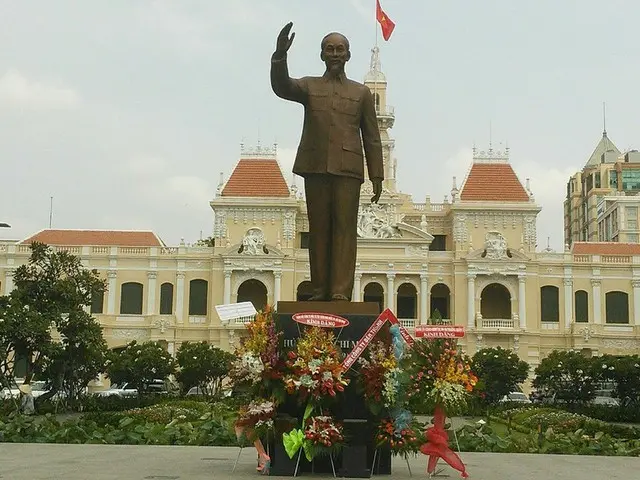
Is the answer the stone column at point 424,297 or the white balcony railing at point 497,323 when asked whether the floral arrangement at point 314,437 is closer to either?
the stone column at point 424,297

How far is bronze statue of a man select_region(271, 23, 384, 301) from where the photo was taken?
10.4 m

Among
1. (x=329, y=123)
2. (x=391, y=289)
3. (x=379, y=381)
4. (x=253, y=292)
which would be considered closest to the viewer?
(x=379, y=381)

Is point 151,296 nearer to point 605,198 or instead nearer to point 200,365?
point 200,365

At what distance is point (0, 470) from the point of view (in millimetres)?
9625

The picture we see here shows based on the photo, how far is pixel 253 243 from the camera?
50469 mm

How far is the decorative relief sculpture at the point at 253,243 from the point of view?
50250 millimetres

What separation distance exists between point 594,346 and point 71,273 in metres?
29.8

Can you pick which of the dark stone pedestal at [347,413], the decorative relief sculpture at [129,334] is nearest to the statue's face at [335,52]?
the dark stone pedestal at [347,413]

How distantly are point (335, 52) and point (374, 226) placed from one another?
1582 inches

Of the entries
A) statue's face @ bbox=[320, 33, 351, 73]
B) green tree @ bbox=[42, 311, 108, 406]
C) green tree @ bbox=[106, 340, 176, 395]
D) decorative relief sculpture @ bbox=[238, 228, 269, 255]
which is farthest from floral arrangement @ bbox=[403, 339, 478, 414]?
decorative relief sculpture @ bbox=[238, 228, 269, 255]

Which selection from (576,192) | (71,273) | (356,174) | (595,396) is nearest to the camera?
(356,174)

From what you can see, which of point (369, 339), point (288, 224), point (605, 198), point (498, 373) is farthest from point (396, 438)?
point (605, 198)

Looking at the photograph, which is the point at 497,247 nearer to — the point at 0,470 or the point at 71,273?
the point at 71,273

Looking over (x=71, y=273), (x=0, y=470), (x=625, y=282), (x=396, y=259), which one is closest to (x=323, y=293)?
(x=0, y=470)
